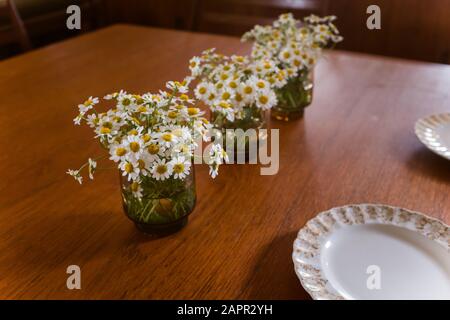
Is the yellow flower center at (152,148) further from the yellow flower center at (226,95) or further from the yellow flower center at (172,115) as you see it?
the yellow flower center at (226,95)

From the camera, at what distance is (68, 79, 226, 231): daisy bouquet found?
0.64 metres

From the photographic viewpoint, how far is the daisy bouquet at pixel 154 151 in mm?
635

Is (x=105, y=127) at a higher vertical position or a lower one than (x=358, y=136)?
higher

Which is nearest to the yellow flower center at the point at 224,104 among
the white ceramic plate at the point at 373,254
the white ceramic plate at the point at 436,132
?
the white ceramic plate at the point at 373,254

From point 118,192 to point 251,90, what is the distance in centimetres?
31

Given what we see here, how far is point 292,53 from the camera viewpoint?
103cm

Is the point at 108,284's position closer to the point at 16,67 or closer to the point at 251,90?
the point at 251,90

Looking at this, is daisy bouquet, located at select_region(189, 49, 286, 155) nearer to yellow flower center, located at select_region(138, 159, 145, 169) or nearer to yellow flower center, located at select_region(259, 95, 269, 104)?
yellow flower center, located at select_region(259, 95, 269, 104)

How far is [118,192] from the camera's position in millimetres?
871

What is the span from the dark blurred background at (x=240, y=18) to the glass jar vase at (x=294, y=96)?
0.87 meters

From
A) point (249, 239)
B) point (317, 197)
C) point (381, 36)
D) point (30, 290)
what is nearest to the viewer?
point (30, 290)

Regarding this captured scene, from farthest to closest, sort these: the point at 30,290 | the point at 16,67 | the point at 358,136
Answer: the point at 16,67 < the point at 358,136 < the point at 30,290

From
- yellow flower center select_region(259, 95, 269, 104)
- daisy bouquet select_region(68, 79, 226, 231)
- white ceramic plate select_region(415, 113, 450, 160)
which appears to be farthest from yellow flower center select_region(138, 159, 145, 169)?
white ceramic plate select_region(415, 113, 450, 160)

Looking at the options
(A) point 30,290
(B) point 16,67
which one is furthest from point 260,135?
(B) point 16,67
